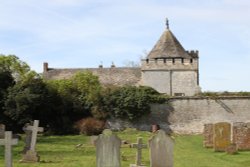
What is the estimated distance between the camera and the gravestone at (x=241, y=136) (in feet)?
83.9

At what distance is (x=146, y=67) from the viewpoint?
4806cm

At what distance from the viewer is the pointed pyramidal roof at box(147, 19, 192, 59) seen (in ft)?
157

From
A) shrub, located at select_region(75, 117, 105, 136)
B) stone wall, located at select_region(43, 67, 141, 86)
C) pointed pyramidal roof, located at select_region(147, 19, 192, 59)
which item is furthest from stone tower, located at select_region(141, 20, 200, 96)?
shrub, located at select_region(75, 117, 105, 136)

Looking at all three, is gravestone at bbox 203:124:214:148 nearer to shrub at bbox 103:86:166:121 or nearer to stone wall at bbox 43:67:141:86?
shrub at bbox 103:86:166:121

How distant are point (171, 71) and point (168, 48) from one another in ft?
7.23

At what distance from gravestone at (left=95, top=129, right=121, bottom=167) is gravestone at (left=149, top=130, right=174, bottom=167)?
1013 mm

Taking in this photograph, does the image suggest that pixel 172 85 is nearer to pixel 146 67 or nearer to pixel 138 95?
pixel 146 67

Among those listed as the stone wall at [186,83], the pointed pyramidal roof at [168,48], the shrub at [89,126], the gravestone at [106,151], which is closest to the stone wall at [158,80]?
the stone wall at [186,83]

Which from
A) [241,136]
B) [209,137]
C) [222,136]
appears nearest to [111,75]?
[209,137]

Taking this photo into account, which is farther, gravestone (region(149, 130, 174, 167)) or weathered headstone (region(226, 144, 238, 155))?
weathered headstone (region(226, 144, 238, 155))

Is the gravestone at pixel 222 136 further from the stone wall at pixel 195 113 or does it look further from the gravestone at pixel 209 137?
the stone wall at pixel 195 113

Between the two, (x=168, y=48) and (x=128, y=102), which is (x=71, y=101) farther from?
(x=168, y=48)

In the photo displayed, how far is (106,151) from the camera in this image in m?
12.2

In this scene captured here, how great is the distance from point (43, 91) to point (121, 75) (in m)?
13.7
